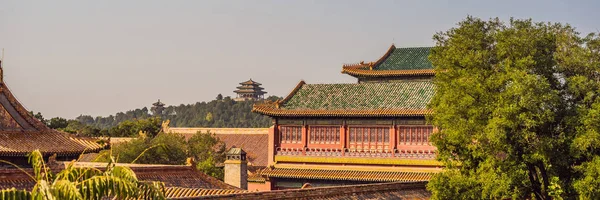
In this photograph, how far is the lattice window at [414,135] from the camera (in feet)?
106

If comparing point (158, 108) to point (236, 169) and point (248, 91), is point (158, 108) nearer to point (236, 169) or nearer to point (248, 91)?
point (248, 91)

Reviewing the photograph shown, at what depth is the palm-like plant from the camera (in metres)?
11.6

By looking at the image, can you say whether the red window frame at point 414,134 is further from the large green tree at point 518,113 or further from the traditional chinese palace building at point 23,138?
the traditional chinese palace building at point 23,138

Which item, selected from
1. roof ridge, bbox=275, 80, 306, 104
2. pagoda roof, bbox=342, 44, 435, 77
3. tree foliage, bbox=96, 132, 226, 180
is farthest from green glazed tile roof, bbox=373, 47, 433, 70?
tree foliage, bbox=96, 132, 226, 180

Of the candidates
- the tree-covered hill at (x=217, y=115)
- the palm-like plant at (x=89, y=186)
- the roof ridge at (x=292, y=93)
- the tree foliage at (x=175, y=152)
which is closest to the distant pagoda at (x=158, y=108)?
the tree-covered hill at (x=217, y=115)

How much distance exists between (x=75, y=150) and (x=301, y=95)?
1000 cm

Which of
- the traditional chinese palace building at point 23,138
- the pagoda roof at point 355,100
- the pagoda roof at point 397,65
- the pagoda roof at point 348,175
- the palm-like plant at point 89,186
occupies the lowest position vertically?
the pagoda roof at point 348,175

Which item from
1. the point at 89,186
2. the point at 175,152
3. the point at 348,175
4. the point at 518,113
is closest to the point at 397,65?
the point at 348,175

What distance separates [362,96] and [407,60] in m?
4.15

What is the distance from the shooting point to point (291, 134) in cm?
3534

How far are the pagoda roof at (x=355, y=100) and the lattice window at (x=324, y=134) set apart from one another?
61cm

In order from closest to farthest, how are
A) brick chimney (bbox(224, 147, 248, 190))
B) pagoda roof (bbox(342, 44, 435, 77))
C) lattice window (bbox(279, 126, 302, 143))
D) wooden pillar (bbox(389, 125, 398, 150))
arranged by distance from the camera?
wooden pillar (bbox(389, 125, 398, 150))
lattice window (bbox(279, 126, 302, 143))
pagoda roof (bbox(342, 44, 435, 77))
brick chimney (bbox(224, 147, 248, 190))

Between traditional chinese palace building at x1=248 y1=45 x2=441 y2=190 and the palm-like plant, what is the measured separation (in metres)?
20.2

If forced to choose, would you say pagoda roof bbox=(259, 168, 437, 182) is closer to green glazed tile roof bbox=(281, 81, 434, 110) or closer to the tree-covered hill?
green glazed tile roof bbox=(281, 81, 434, 110)
